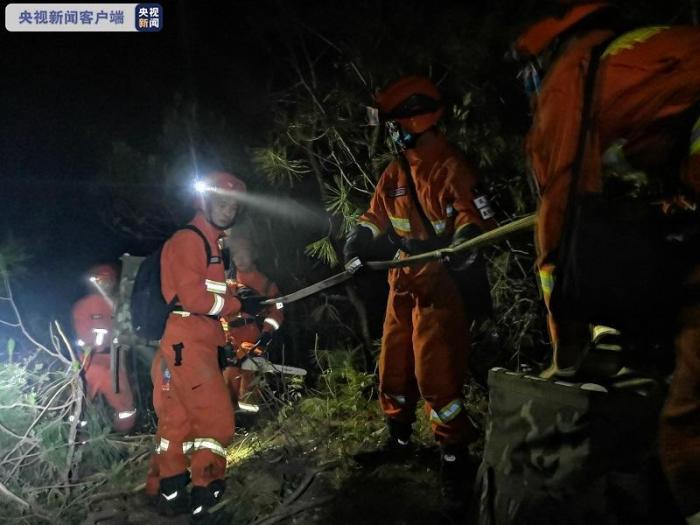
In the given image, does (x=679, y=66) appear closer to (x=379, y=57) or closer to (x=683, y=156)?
(x=683, y=156)

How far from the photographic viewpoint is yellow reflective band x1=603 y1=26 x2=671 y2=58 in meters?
1.75

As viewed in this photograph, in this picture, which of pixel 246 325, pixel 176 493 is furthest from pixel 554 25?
pixel 246 325

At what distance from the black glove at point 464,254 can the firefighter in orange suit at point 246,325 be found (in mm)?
2200

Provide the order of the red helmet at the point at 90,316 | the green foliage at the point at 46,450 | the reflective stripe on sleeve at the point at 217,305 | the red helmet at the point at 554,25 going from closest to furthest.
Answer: the red helmet at the point at 554,25
the reflective stripe on sleeve at the point at 217,305
the green foliage at the point at 46,450
the red helmet at the point at 90,316

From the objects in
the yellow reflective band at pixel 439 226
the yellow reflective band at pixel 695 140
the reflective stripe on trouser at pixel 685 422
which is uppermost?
the yellow reflective band at pixel 695 140

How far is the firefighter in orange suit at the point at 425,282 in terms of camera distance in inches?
141

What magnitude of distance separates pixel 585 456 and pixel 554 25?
1464 millimetres

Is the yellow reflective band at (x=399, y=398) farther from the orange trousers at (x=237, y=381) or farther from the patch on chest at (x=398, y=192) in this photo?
the orange trousers at (x=237, y=381)

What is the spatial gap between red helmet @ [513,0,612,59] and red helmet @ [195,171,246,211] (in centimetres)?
236

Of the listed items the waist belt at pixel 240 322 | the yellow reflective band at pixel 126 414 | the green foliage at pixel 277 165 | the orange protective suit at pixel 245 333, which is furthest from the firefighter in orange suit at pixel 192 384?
the yellow reflective band at pixel 126 414

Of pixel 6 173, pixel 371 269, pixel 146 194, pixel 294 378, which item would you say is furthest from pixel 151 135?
pixel 6 173

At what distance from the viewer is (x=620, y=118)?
1788 millimetres

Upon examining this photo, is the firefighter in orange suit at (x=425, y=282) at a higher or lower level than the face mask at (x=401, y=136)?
lower

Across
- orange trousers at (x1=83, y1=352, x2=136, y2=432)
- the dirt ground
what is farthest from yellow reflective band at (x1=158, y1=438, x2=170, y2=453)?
orange trousers at (x1=83, y1=352, x2=136, y2=432)
